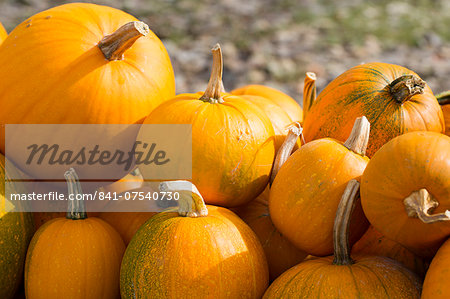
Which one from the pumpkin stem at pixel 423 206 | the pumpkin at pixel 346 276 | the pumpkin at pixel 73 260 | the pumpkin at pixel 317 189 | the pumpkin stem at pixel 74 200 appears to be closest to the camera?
the pumpkin stem at pixel 423 206

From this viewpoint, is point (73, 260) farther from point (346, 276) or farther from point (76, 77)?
point (346, 276)

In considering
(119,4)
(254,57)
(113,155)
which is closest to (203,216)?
(113,155)

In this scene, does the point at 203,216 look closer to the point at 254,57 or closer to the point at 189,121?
the point at 189,121

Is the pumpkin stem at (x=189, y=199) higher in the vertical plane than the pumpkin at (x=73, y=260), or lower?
higher

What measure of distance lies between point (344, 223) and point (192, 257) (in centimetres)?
43

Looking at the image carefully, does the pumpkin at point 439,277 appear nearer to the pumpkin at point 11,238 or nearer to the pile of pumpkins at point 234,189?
the pile of pumpkins at point 234,189

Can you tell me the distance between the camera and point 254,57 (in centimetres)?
645

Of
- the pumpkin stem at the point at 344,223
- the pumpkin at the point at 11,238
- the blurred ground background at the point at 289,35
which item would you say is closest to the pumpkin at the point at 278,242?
the pumpkin stem at the point at 344,223

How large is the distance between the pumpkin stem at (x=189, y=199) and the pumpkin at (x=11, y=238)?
1.80 feet

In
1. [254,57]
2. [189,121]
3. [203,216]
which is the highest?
[189,121]

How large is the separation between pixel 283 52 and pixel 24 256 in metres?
5.41

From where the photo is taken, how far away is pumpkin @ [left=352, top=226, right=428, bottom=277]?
156 cm

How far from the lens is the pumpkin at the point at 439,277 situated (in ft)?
3.98

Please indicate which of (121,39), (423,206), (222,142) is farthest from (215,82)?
(423,206)
